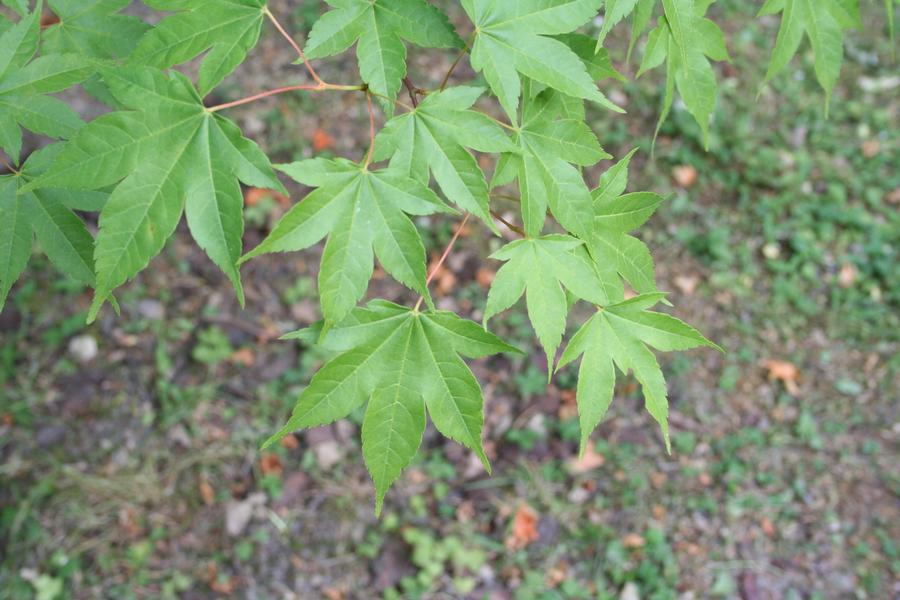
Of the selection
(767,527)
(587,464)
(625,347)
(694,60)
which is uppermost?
(694,60)

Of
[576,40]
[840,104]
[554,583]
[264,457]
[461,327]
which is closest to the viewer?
[461,327]

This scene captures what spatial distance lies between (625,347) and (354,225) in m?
0.67

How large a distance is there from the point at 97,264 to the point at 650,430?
9.73ft

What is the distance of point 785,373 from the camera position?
12.7 ft

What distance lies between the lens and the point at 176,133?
1407mm

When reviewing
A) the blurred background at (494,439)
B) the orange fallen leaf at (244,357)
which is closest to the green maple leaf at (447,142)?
the blurred background at (494,439)

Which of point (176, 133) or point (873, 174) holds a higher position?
point (176, 133)

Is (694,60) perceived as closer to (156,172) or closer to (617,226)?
(617,226)

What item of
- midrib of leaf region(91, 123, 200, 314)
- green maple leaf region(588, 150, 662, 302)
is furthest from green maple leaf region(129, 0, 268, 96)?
green maple leaf region(588, 150, 662, 302)

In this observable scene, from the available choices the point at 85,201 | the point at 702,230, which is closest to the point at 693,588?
the point at 702,230

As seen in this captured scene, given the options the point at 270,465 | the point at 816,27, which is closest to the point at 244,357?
the point at 270,465

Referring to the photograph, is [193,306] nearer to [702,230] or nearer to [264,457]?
[264,457]

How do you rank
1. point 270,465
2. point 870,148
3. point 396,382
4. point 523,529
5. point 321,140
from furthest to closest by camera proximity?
point 870,148, point 321,140, point 270,465, point 523,529, point 396,382

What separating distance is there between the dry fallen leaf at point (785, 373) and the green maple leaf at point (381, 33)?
3.06 meters
